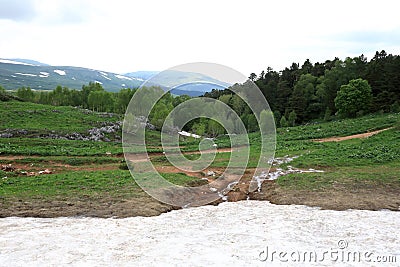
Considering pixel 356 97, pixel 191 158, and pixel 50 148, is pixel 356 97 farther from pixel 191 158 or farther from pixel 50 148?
pixel 50 148

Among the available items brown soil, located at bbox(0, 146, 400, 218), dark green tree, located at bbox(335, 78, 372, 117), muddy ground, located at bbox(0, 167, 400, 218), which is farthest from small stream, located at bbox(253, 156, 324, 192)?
dark green tree, located at bbox(335, 78, 372, 117)

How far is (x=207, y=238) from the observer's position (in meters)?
14.0

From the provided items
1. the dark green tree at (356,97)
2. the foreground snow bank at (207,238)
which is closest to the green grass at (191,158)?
the foreground snow bank at (207,238)

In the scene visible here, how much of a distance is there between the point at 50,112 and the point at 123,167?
118 ft

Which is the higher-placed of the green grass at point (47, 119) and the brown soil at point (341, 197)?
the brown soil at point (341, 197)

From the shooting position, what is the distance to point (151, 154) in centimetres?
3628

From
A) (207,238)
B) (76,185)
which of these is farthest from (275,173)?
(76,185)

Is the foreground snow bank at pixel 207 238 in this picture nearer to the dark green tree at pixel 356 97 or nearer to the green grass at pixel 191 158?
the green grass at pixel 191 158
